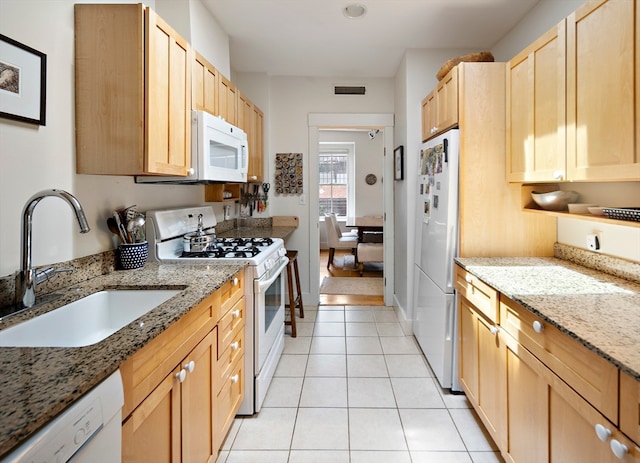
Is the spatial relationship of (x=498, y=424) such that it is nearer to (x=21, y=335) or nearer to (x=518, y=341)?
(x=518, y=341)

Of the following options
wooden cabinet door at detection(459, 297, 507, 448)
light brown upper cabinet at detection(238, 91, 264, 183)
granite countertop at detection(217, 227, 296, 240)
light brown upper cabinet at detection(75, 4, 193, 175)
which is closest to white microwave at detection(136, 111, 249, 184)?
light brown upper cabinet at detection(75, 4, 193, 175)

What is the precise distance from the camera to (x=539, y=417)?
1347mm

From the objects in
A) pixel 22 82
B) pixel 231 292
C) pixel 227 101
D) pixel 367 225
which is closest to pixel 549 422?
pixel 231 292

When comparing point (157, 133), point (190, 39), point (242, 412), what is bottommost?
point (242, 412)

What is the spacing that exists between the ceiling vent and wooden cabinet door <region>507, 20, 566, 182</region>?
212 centimetres

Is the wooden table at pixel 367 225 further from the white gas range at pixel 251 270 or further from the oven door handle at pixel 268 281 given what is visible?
the white gas range at pixel 251 270

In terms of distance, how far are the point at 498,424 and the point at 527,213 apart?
48.7 inches

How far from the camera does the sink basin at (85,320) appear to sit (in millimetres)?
1122

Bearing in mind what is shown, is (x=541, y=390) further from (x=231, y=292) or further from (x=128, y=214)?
(x=128, y=214)

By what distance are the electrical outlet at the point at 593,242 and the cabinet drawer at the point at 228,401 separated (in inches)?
77.3

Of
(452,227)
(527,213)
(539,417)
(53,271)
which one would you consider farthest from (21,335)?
(527,213)

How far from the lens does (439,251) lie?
7.98ft

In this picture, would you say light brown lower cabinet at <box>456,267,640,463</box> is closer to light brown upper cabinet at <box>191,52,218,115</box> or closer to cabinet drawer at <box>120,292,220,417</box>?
cabinet drawer at <box>120,292,220,417</box>

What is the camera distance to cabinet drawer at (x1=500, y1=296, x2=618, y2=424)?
100 centimetres
